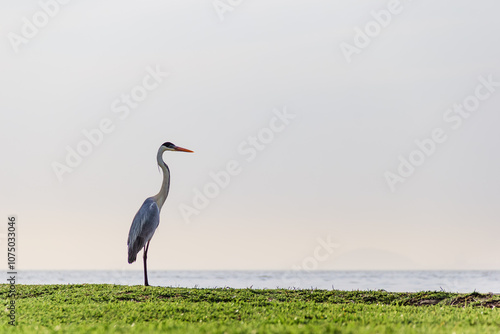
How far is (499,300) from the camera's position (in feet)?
45.6

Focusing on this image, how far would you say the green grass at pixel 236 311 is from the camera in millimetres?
9859

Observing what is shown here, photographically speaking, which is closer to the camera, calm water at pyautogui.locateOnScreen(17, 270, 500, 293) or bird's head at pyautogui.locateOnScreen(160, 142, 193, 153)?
bird's head at pyautogui.locateOnScreen(160, 142, 193, 153)

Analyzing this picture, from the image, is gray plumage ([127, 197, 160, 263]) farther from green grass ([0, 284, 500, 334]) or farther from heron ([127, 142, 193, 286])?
green grass ([0, 284, 500, 334])

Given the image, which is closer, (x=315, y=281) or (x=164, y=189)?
(x=164, y=189)

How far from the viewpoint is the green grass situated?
32.3 feet

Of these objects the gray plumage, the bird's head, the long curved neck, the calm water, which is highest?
the bird's head

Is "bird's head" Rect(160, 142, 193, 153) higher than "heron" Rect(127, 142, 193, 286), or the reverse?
"bird's head" Rect(160, 142, 193, 153)

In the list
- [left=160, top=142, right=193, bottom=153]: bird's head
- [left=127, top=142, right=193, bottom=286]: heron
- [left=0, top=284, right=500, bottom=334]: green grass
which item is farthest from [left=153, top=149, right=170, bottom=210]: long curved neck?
[left=0, top=284, right=500, bottom=334]: green grass

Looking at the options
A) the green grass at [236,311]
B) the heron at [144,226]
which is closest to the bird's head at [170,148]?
the heron at [144,226]

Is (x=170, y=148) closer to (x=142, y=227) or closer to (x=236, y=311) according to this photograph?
(x=142, y=227)

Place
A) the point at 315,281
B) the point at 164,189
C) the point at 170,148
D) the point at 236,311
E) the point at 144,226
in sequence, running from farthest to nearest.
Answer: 1. the point at 315,281
2. the point at 170,148
3. the point at 164,189
4. the point at 144,226
5. the point at 236,311

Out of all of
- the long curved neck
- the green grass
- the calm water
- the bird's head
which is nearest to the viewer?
the green grass

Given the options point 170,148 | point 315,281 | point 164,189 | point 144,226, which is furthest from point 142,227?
point 315,281

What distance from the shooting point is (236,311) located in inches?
456
